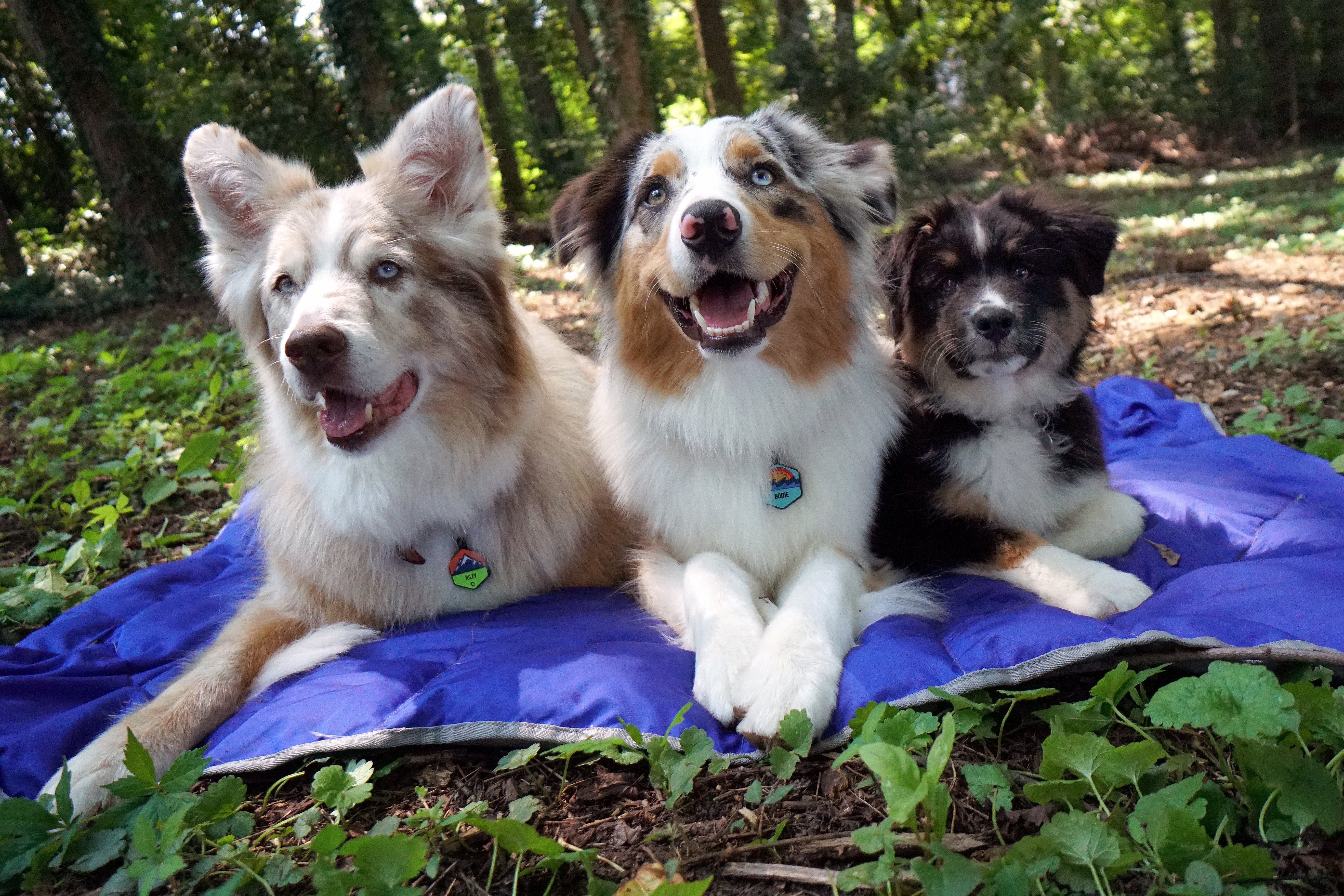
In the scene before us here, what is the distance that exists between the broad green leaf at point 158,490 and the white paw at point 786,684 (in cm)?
367

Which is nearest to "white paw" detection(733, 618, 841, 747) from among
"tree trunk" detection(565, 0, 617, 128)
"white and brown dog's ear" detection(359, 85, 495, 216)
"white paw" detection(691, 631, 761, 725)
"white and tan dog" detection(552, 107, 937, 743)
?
"white paw" detection(691, 631, 761, 725)

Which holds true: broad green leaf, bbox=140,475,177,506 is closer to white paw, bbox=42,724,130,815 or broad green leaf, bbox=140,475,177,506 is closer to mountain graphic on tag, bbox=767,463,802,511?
white paw, bbox=42,724,130,815

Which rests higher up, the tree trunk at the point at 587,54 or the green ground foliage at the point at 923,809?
the tree trunk at the point at 587,54

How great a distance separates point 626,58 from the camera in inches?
393

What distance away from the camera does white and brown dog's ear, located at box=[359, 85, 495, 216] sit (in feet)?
9.78

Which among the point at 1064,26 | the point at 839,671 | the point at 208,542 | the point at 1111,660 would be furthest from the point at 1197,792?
the point at 1064,26

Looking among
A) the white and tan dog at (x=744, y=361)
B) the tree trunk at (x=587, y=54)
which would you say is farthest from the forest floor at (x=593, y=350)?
the tree trunk at (x=587, y=54)

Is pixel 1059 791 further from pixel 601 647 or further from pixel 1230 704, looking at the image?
pixel 601 647

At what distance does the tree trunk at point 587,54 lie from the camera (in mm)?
11141

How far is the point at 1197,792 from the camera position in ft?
5.48

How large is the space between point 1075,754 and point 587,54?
14.7 meters

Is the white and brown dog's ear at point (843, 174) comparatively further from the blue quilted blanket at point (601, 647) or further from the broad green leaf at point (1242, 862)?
the broad green leaf at point (1242, 862)

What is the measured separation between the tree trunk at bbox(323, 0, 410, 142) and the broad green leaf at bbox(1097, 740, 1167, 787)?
37.3 ft

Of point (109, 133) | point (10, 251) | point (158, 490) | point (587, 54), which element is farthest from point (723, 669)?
point (10, 251)
